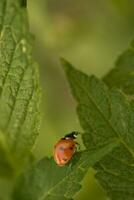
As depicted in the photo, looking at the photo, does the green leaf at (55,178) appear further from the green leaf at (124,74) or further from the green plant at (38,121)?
the green leaf at (124,74)

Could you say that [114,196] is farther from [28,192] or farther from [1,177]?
[1,177]

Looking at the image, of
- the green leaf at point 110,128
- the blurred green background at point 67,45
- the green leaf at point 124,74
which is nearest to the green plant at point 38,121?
the green leaf at point 110,128

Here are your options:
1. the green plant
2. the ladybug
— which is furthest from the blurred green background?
the green plant

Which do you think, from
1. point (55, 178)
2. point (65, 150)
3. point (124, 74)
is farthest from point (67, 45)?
point (55, 178)

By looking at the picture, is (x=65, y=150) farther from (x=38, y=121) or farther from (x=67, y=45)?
(x=67, y=45)

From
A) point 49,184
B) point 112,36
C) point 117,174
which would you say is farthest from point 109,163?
point 112,36

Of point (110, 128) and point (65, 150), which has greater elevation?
point (110, 128)
